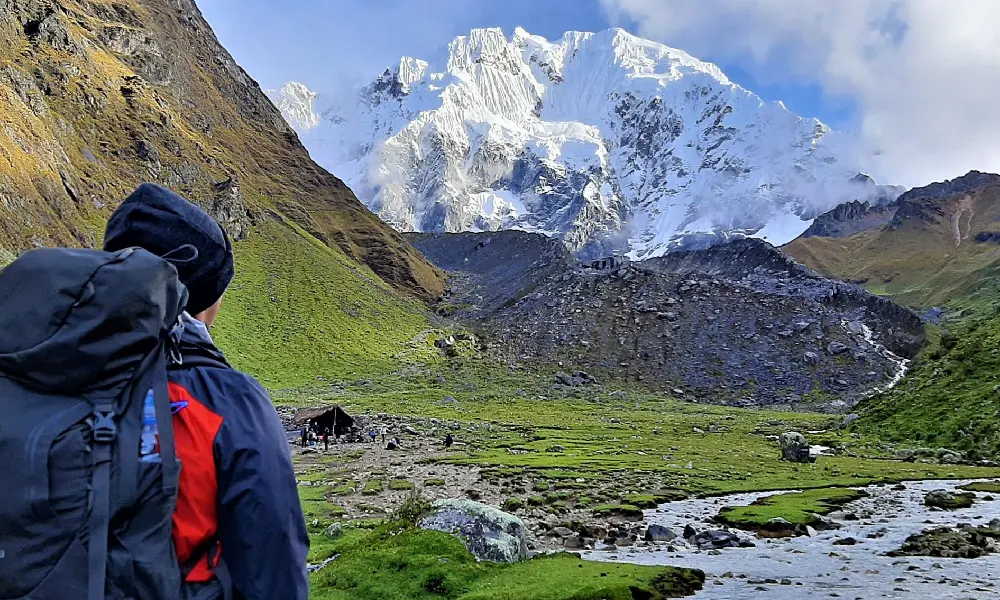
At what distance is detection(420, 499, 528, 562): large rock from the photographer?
65.3ft

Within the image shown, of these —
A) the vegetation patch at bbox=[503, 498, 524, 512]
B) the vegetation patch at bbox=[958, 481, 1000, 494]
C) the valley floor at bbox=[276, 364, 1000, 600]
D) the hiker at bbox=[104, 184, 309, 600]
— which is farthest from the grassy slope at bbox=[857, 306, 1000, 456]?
the hiker at bbox=[104, 184, 309, 600]

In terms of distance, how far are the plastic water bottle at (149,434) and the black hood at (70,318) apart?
187 millimetres

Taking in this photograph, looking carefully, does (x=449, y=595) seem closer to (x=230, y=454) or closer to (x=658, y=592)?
(x=658, y=592)

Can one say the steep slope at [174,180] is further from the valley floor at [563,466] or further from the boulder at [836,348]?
the boulder at [836,348]

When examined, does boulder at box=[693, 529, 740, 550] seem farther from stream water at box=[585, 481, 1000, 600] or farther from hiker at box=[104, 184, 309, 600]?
hiker at box=[104, 184, 309, 600]

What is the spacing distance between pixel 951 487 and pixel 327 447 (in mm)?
45553

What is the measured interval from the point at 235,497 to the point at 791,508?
35435 millimetres

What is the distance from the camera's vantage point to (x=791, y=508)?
3394cm

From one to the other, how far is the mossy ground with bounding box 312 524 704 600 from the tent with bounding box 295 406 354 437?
44071 mm

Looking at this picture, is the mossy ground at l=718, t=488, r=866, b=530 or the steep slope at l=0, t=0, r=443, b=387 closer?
the mossy ground at l=718, t=488, r=866, b=530

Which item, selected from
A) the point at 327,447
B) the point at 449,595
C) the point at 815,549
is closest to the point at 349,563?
the point at 449,595

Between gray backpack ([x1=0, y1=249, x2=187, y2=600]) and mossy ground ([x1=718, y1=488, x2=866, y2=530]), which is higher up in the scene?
gray backpack ([x1=0, y1=249, x2=187, y2=600])

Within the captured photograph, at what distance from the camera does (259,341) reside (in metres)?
119

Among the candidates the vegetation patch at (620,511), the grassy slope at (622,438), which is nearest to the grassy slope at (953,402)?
the grassy slope at (622,438)
